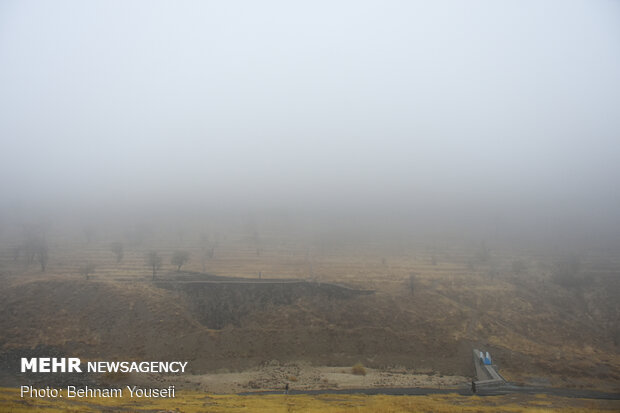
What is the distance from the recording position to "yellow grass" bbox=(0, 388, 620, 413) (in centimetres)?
2081

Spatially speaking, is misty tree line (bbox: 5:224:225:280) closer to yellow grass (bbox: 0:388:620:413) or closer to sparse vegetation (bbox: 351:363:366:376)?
yellow grass (bbox: 0:388:620:413)

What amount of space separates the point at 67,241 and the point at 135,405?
7878 centimetres

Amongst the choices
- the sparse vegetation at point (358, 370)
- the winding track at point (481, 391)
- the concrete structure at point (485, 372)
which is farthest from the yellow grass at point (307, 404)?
the sparse vegetation at point (358, 370)

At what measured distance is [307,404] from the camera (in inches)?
947

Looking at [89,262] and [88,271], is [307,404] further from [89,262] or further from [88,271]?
[89,262]

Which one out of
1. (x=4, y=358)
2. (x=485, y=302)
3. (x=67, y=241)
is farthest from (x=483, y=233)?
(x=67, y=241)

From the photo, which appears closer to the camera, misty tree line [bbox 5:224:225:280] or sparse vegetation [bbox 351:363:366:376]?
sparse vegetation [bbox 351:363:366:376]

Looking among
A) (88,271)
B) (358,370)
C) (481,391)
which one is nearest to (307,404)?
(358,370)

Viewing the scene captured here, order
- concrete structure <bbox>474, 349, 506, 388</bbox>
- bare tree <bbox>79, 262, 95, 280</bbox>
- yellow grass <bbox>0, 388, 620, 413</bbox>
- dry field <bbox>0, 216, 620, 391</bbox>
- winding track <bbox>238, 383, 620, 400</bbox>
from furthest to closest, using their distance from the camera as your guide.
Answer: bare tree <bbox>79, 262, 95, 280</bbox>, dry field <bbox>0, 216, 620, 391</bbox>, concrete structure <bbox>474, 349, 506, 388</bbox>, winding track <bbox>238, 383, 620, 400</bbox>, yellow grass <bbox>0, 388, 620, 413</bbox>

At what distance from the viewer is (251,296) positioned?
152 feet

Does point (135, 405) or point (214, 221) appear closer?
point (135, 405)

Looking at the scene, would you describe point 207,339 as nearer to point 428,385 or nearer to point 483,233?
point 428,385

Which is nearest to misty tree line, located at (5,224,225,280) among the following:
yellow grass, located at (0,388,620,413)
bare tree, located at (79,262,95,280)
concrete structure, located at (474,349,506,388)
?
bare tree, located at (79,262,95,280)

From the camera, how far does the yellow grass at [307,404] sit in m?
20.8
